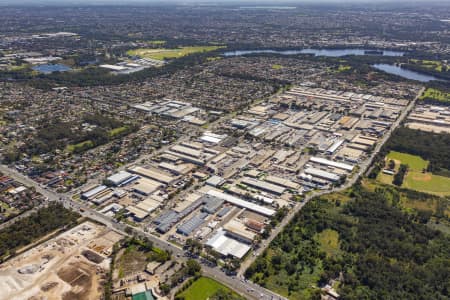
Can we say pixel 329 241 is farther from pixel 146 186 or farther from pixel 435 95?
pixel 435 95

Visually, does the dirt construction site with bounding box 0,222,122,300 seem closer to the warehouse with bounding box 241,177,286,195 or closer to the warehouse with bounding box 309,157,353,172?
the warehouse with bounding box 241,177,286,195

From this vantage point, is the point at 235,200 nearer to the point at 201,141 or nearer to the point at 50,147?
the point at 201,141

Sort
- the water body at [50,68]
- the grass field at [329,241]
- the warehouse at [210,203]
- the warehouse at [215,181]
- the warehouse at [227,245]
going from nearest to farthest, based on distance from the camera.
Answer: the warehouse at [227,245], the grass field at [329,241], the warehouse at [210,203], the warehouse at [215,181], the water body at [50,68]

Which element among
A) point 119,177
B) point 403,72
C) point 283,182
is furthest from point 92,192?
point 403,72

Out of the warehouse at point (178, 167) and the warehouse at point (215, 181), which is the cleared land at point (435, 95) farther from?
the warehouse at point (178, 167)

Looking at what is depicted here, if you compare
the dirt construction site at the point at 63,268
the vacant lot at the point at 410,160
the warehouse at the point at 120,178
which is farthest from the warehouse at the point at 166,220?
the vacant lot at the point at 410,160

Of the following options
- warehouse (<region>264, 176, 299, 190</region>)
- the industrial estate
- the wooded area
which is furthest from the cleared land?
warehouse (<region>264, 176, 299, 190</region>)

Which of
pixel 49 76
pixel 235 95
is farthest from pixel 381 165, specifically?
pixel 49 76
